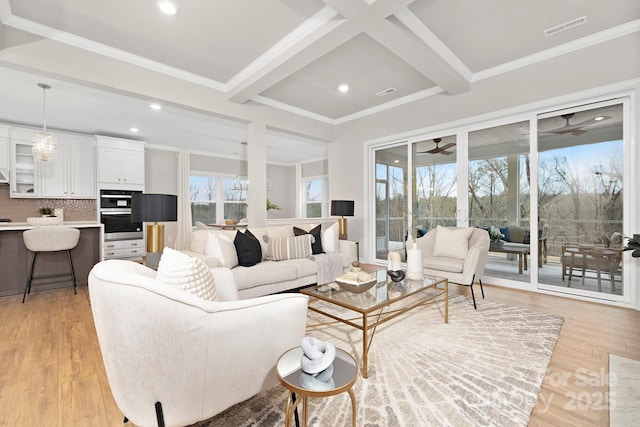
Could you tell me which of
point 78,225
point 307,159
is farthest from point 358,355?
point 307,159

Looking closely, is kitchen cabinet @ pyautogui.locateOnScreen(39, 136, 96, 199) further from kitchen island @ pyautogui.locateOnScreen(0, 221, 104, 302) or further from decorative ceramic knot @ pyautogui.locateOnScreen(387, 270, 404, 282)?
decorative ceramic knot @ pyautogui.locateOnScreen(387, 270, 404, 282)

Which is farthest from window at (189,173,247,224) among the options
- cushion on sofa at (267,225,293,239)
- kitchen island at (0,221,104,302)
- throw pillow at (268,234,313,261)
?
throw pillow at (268,234,313,261)

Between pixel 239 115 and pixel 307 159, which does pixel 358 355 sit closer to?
pixel 239 115

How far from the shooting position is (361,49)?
330 centimetres

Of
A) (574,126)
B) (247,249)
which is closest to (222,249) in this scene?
(247,249)

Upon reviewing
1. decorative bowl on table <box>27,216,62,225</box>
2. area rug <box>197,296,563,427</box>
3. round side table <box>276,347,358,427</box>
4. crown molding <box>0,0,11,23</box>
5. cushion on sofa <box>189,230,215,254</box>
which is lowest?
area rug <box>197,296,563,427</box>

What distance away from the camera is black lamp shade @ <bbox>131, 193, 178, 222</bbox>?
2.69 meters

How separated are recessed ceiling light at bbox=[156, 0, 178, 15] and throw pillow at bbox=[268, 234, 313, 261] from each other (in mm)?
2399

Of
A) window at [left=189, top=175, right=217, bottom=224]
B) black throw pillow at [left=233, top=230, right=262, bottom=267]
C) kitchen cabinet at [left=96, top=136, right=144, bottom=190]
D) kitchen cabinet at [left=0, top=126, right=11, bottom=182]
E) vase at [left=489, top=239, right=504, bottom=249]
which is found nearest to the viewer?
black throw pillow at [left=233, top=230, right=262, bottom=267]

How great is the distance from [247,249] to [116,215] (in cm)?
449

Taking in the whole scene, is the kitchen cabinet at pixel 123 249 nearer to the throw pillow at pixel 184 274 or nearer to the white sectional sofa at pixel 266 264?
the white sectional sofa at pixel 266 264

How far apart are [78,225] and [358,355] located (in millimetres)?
4175

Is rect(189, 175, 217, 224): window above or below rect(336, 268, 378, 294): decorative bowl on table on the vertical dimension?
above

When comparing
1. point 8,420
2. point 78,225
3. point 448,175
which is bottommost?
point 8,420
